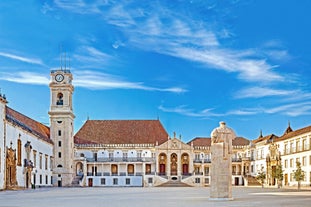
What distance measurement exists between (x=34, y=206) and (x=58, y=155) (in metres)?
61.3

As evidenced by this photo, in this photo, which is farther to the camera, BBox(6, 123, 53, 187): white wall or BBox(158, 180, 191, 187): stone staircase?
BBox(158, 180, 191, 187): stone staircase

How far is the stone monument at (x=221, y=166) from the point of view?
2411cm

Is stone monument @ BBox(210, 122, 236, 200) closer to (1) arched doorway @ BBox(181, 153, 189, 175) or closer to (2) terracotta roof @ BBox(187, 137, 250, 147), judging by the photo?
(1) arched doorway @ BBox(181, 153, 189, 175)

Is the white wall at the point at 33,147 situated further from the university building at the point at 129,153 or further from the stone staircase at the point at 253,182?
the stone staircase at the point at 253,182

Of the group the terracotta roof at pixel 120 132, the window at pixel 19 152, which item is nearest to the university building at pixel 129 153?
the terracotta roof at pixel 120 132

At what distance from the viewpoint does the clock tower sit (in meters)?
79.3

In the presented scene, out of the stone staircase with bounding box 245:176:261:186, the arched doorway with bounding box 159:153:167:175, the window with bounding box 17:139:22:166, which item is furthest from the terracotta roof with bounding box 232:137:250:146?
the window with bounding box 17:139:22:166

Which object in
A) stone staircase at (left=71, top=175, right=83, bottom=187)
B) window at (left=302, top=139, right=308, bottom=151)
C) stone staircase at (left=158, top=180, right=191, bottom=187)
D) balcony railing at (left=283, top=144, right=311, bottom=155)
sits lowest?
stone staircase at (left=158, top=180, right=191, bottom=187)

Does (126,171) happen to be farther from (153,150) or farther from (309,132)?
(309,132)

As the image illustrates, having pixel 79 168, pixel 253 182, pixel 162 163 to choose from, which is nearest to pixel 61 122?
pixel 79 168

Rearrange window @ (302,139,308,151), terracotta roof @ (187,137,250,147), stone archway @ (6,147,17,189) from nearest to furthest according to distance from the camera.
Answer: stone archway @ (6,147,17,189) < window @ (302,139,308,151) < terracotta roof @ (187,137,250,147)

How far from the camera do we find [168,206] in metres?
19.1

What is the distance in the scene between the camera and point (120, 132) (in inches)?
3713

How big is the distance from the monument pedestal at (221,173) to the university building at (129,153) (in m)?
43.0
